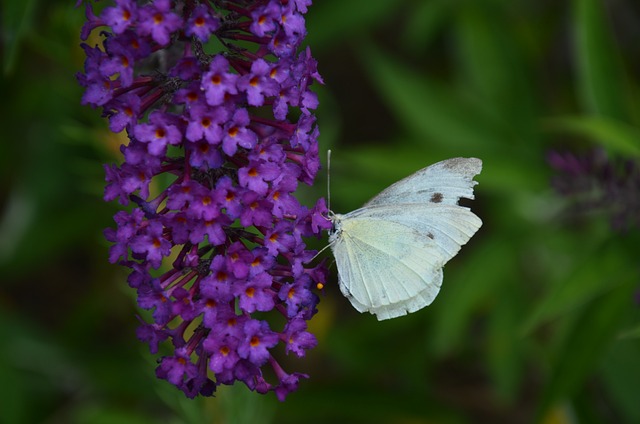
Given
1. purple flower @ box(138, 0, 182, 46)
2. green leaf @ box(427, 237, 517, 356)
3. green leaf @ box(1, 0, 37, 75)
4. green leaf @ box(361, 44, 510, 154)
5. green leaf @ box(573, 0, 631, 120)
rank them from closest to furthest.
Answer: purple flower @ box(138, 0, 182, 46)
green leaf @ box(1, 0, 37, 75)
green leaf @ box(573, 0, 631, 120)
green leaf @ box(427, 237, 517, 356)
green leaf @ box(361, 44, 510, 154)

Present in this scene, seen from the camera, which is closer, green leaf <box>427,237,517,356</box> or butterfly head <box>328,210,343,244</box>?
butterfly head <box>328,210,343,244</box>

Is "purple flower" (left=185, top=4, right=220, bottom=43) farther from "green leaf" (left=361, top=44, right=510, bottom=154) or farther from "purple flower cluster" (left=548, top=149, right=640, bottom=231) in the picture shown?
"green leaf" (left=361, top=44, right=510, bottom=154)

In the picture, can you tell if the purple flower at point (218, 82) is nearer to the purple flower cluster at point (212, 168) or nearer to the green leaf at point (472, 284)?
the purple flower cluster at point (212, 168)

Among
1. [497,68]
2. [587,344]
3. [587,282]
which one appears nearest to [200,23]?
[587,282]

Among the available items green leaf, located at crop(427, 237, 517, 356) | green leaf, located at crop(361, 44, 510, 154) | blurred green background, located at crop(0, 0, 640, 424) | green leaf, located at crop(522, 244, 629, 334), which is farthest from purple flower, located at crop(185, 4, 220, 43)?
green leaf, located at crop(361, 44, 510, 154)

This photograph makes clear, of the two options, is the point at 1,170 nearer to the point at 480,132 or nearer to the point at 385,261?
the point at 480,132

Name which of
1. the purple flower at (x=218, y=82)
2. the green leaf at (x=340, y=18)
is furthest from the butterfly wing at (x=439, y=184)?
the green leaf at (x=340, y=18)

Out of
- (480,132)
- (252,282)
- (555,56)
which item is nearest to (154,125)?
(252,282)
